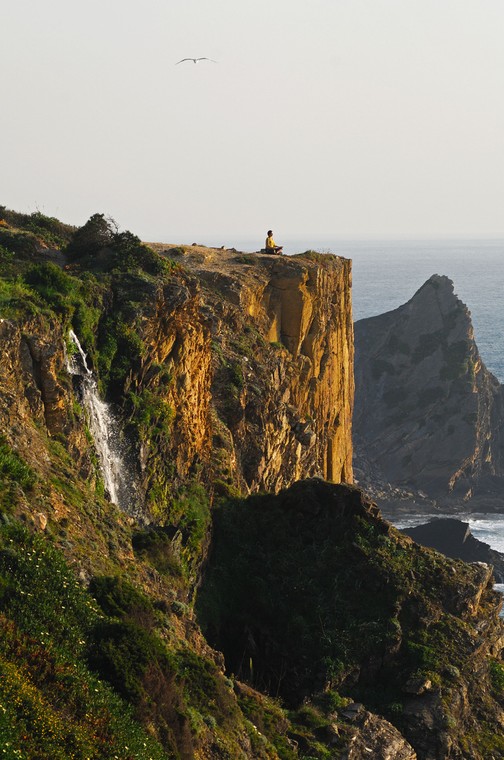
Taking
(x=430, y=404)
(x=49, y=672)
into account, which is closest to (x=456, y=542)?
(x=430, y=404)

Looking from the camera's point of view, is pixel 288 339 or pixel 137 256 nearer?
pixel 137 256

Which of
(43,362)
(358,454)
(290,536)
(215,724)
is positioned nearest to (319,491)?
(290,536)

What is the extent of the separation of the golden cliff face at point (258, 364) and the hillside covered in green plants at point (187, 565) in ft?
0.47

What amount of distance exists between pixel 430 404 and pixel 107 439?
9317cm

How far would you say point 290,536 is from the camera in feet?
128

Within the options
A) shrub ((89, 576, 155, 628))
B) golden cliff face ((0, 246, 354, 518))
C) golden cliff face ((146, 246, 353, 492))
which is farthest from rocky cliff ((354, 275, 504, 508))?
shrub ((89, 576, 155, 628))

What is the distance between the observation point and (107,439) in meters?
35.1

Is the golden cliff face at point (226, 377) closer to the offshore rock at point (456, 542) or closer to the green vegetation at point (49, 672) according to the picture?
the green vegetation at point (49, 672)

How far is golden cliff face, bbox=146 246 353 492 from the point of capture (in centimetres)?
3953

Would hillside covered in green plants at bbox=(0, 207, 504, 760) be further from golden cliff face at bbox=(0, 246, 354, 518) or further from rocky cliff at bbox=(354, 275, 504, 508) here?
rocky cliff at bbox=(354, 275, 504, 508)

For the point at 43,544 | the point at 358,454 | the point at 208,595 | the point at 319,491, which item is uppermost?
the point at 43,544

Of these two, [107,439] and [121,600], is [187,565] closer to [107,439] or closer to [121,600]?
[107,439]

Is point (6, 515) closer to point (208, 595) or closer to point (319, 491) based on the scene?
point (208, 595)

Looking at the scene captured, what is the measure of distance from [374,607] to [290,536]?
4.28 metres
